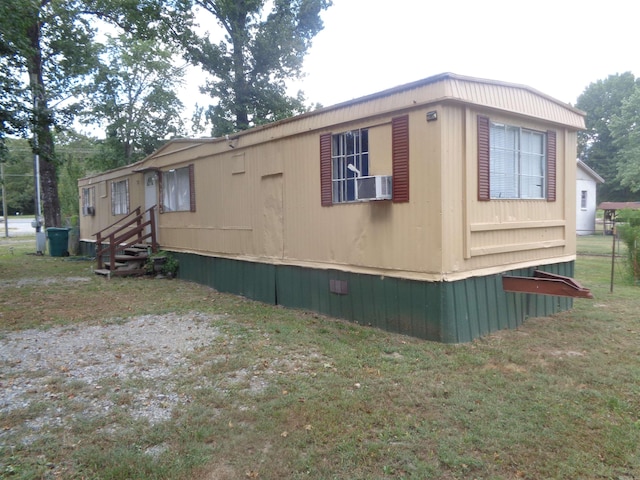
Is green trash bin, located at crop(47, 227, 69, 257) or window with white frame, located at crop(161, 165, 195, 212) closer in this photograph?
window with white frame, located at crop(161, 165, 195, 212)

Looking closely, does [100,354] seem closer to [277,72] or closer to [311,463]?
[311,463]

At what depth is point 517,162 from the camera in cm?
618

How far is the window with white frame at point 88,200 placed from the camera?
15.8 m

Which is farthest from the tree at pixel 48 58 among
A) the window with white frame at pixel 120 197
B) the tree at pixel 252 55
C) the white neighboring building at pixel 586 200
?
the white neighboring building at pixel 586 200

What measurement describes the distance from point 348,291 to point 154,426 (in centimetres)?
350

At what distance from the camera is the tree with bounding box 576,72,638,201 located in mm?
39381

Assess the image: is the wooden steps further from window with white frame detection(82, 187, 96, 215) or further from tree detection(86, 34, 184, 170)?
tree detection(86, 34, 184, 170)

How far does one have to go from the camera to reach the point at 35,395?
3953 millimetres

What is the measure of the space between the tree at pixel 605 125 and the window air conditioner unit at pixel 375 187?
39.9 m

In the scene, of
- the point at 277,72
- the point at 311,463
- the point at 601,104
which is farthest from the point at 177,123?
the point at 601,104

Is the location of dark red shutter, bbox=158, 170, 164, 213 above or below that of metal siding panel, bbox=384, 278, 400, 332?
above

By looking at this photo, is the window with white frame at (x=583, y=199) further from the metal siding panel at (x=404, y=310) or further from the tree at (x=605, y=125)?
the metal siding panel at (x=404, y=310)

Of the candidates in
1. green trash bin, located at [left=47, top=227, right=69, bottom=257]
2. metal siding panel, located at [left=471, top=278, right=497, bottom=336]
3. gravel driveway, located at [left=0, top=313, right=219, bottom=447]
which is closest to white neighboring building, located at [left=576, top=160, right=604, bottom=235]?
metal siding panel, located at [left=471, top=278, right=497, bottom=336]

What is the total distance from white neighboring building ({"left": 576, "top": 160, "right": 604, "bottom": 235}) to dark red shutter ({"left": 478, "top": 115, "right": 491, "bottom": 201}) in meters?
23.0
